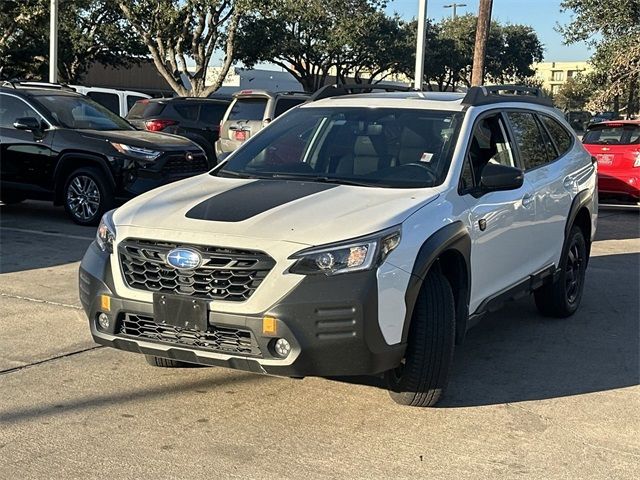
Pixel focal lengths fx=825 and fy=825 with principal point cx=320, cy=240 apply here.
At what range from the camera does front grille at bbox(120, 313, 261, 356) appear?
13.2 feet

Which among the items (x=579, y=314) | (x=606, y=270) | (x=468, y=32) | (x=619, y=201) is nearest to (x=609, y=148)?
(x=619, y=201)

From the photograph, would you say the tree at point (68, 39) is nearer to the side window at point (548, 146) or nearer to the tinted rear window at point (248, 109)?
the tinted rear window at point (248, 109)

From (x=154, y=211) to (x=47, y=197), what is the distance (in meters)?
6.95

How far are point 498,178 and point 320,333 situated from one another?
168 cm

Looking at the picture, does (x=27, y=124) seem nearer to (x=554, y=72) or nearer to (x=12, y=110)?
(x=12, y=110)

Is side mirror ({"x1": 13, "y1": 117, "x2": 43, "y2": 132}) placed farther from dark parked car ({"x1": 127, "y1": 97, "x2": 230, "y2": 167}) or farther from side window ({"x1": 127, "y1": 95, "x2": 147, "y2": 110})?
side window ({"x1": 127, "y1": 95, "x2": 147, "y2": 110})

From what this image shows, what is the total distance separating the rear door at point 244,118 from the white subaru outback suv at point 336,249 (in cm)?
808

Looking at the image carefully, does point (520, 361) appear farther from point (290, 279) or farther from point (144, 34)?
point (144, 34)

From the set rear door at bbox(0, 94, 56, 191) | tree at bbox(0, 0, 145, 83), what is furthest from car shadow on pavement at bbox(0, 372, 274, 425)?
tree at bbox(0, 0, 145, 83)

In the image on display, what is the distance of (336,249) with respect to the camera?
3.95 metres

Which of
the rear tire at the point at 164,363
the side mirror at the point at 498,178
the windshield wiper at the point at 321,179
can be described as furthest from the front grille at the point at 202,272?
the side mirror at the point at 498,178

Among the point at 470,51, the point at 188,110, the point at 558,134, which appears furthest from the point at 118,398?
the point at 470,51

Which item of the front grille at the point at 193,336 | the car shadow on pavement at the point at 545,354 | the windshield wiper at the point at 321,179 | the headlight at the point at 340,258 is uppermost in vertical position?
the windshield wiper at the point at 321,179

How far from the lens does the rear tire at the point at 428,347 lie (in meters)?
4.26
